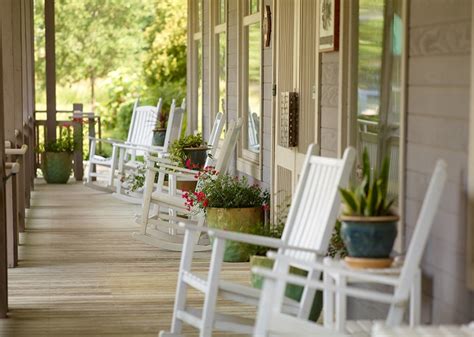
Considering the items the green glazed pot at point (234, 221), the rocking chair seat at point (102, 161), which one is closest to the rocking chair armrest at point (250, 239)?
the green glazed pot at point (234, 221)

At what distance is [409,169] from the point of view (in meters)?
3.98

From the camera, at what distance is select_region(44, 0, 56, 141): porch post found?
40.1 ft

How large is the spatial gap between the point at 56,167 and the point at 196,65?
199 centimetres

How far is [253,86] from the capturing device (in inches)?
313

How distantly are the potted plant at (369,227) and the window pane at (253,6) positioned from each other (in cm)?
433

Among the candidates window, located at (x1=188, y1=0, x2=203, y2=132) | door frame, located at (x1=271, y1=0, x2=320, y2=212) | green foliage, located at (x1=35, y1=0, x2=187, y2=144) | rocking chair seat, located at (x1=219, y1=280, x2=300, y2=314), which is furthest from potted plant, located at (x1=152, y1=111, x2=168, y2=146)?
green foliage, located at (x1=35, y1=0, x2=187, y2=144)

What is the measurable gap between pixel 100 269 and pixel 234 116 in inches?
100

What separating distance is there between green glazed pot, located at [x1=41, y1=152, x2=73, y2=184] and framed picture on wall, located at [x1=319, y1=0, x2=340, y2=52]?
6853 millimetres

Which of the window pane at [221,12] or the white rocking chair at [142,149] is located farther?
the white rocking chair at [142,149]

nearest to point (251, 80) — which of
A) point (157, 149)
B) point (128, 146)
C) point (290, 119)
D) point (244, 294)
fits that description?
point (290, 119)

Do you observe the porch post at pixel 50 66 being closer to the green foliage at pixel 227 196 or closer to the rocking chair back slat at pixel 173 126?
the rocking chair back slat at pixel 173 126

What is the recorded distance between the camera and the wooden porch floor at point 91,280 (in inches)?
198

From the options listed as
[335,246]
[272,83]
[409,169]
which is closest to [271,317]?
[409,169]

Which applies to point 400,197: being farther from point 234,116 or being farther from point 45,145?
point 45,145
